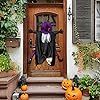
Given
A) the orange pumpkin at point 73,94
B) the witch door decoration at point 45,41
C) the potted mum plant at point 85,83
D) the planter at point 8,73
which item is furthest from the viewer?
the witch door decoration at point 45,41

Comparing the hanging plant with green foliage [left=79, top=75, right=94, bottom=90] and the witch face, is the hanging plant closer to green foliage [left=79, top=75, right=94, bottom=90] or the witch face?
green foliage [left=79, top=75, right=94, bottom=90]

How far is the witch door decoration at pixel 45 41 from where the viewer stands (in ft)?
29.8

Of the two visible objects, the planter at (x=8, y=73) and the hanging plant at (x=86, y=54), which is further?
the hanging plant at (x=86, y=54)

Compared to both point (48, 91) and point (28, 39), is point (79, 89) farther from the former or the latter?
point (28, 39)

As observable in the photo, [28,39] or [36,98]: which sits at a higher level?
[28,39]

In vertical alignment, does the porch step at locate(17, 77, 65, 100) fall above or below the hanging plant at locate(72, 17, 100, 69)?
below

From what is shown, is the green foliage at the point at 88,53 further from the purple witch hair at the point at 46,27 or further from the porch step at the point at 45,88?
the purple witch hair at the point at 46,27

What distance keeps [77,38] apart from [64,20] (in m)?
0.71

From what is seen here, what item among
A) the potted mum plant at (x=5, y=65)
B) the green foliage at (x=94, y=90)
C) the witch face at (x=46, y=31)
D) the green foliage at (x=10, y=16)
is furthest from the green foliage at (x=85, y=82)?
the green foliage at (x=10, y=16)

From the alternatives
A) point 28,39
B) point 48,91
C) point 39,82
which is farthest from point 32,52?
point 48,91

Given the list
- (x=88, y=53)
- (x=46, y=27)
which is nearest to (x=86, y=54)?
(x=88, y=53)

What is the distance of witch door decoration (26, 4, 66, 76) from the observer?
9.09 meters

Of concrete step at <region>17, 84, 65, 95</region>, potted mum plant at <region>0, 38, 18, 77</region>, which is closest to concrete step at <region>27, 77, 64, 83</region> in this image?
concrete step at <region>17, 84, 65, 95</region>

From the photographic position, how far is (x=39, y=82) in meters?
8.55
